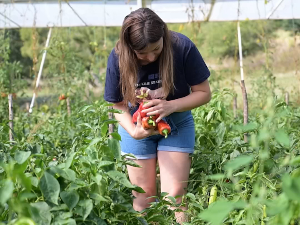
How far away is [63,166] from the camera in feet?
5.03

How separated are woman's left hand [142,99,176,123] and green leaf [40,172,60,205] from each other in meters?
0.83

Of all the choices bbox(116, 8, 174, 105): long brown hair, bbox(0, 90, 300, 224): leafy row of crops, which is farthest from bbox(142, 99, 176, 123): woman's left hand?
bbox(0, 90, 300, 224): leafy row of crops

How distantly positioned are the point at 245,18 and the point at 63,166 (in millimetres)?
5212

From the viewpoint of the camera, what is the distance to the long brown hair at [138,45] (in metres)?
2.04

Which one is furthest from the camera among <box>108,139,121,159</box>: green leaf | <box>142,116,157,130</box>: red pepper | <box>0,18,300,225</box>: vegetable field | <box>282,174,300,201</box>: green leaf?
<box>142,116,157,130</box>: red pepper

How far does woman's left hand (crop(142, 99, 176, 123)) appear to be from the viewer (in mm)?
2125

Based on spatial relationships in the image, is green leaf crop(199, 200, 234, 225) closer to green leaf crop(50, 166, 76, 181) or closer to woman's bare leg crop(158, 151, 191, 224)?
green leaf crop(50, 166, 76, 181)

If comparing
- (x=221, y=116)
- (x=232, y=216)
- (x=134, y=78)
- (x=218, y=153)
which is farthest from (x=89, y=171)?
(x=221, y=116)

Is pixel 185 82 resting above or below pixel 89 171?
above

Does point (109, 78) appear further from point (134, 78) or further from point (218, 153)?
point (218, 153)

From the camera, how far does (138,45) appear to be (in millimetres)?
2055

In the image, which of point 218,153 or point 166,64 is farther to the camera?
point 218,153

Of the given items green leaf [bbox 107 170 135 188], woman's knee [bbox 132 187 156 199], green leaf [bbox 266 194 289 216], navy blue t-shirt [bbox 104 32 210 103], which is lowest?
woman's knee [bbox 132 187 156 199]

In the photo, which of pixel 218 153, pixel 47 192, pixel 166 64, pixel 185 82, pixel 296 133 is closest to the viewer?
pixel 47 192
